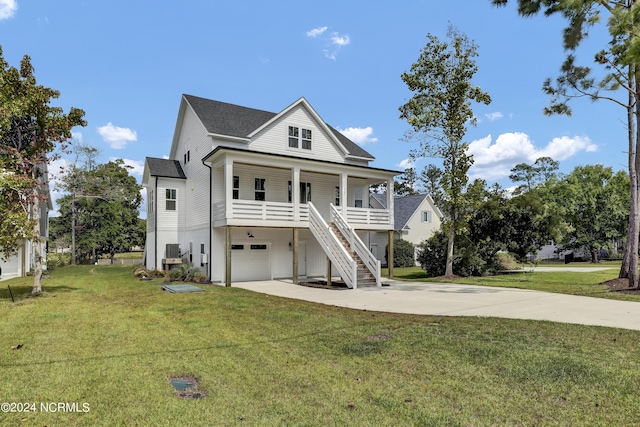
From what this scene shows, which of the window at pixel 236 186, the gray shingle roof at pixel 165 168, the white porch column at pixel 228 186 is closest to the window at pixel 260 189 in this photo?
the window at pixel 236 186

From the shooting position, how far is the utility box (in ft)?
68.2

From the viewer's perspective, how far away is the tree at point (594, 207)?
35.9 metres

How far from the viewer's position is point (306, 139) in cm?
2072

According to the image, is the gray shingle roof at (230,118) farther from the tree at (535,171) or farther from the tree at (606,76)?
the tree at (535,171)

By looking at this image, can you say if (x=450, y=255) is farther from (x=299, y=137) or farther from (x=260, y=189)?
(x=260, y=189)

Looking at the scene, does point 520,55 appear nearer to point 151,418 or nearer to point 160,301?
point 160,301

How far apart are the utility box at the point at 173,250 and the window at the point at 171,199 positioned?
6.51 ft

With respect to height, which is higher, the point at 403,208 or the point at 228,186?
the point at 403,208

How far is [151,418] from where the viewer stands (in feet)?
11.7

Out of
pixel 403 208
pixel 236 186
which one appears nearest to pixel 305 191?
pixel 236 186

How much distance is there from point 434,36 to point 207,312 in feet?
54.5

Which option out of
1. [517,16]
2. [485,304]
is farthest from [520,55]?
[485,304]

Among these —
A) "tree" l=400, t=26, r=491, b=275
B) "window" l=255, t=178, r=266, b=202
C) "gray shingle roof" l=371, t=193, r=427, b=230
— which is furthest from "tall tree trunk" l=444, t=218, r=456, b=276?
"gray shingle roof" l=371, t=193, r=427, b=230

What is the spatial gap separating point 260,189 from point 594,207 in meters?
33.6
